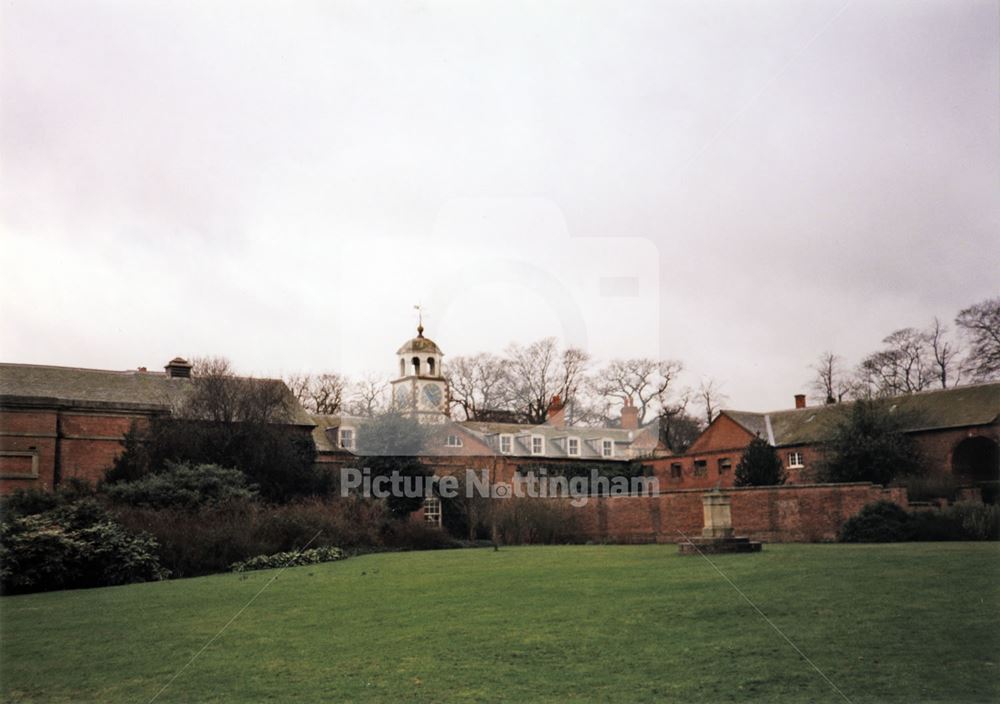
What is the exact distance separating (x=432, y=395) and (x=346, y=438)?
6514mm

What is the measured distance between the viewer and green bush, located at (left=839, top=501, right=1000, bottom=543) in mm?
21766

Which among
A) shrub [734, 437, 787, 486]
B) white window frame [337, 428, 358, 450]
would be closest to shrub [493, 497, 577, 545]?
shrub [734, 437, 787, 486]

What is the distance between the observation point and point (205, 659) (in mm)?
9398

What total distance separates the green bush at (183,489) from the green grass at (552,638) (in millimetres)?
8350

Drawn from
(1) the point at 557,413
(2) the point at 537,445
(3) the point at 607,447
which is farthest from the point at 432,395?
(3) the point at 607,447

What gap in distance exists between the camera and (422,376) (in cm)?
4684

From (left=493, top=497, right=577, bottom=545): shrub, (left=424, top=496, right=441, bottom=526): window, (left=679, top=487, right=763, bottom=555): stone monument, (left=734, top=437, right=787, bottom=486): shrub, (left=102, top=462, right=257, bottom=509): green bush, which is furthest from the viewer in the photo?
(left=424, top=496, right=441, bottom=526): window

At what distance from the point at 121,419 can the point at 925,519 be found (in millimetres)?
28343

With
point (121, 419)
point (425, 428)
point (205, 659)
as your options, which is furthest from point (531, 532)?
point (205, 659)

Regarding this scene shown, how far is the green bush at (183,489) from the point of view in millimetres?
23683

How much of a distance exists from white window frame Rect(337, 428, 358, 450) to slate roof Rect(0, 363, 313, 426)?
3714mm

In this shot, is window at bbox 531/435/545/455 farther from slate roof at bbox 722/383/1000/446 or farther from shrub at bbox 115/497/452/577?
shrub at bbox 115/497/452/577

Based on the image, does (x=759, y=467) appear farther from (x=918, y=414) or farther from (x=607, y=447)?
(x=607, y=447)

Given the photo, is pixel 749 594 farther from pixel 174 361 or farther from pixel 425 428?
pixel 174 361
